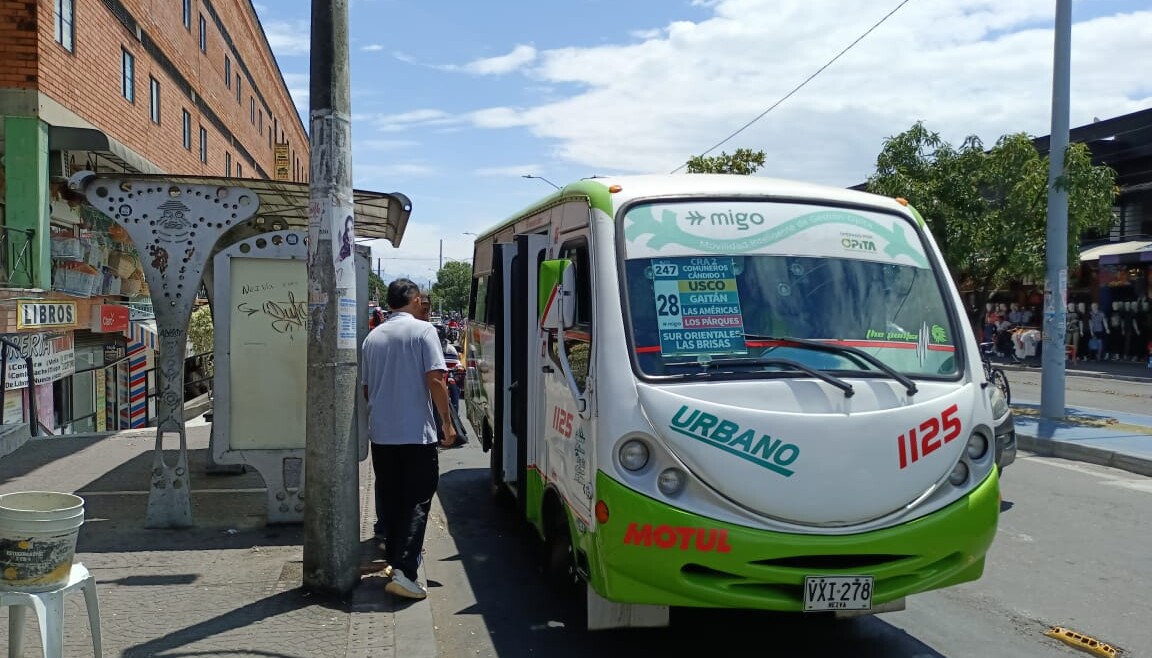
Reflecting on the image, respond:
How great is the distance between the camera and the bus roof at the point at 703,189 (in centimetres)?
479

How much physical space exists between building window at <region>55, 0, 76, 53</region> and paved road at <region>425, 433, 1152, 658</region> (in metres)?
11.0

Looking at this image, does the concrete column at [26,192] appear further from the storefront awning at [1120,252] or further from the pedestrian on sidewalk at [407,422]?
the storefront awning at [1120,252]

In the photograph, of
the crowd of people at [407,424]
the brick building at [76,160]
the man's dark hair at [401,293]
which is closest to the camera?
the crowd of people at [407,424]

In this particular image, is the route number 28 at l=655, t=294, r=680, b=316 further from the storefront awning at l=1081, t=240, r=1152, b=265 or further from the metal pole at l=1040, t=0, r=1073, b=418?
the storefront awning at l=1081, t=240, r=1152, b=265

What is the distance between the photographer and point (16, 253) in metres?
13.2

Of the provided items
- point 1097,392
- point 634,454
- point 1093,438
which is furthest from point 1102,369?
point 634,454

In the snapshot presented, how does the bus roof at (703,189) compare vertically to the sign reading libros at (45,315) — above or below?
above

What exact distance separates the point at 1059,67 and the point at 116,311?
53.5ft

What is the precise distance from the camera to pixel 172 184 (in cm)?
667

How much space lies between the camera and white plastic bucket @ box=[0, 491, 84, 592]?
360cm

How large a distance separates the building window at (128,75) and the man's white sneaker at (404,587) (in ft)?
51.1

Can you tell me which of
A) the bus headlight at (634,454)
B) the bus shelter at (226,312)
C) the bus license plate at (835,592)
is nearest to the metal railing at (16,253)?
the bus shelter at (226,312)

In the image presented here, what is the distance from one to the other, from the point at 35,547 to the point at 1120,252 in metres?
28.5

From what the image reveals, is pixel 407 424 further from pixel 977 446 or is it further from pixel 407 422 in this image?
pixel 977 446
